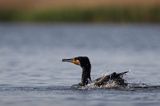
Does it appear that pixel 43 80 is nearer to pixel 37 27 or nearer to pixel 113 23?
pixel 113 23

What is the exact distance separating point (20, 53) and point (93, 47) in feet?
14.5

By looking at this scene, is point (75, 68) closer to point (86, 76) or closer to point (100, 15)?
point (86, 76)

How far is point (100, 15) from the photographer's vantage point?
48.6 metres

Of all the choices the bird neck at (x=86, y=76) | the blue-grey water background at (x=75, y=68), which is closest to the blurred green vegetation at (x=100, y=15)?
the blue-grey water background at (x=75, y=68)

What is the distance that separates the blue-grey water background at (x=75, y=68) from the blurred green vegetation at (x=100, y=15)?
1.42m

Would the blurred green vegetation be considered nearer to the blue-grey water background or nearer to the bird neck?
the blue-grey water background

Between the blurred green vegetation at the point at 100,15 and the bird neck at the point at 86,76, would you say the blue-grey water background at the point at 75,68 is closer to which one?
the bird neck at the point at 86,76

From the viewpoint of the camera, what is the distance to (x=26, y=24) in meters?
57.9

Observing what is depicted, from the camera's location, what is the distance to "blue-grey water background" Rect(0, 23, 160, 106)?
15477mm

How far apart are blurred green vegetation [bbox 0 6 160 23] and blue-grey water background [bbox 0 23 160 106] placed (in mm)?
1424

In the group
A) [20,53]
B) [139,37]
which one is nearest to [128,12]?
[139,37]

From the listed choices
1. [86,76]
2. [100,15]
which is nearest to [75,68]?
[86,76]

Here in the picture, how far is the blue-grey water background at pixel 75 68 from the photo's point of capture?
15477mm

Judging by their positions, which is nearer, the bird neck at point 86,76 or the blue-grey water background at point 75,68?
the blue-grey water background at point 75,68
